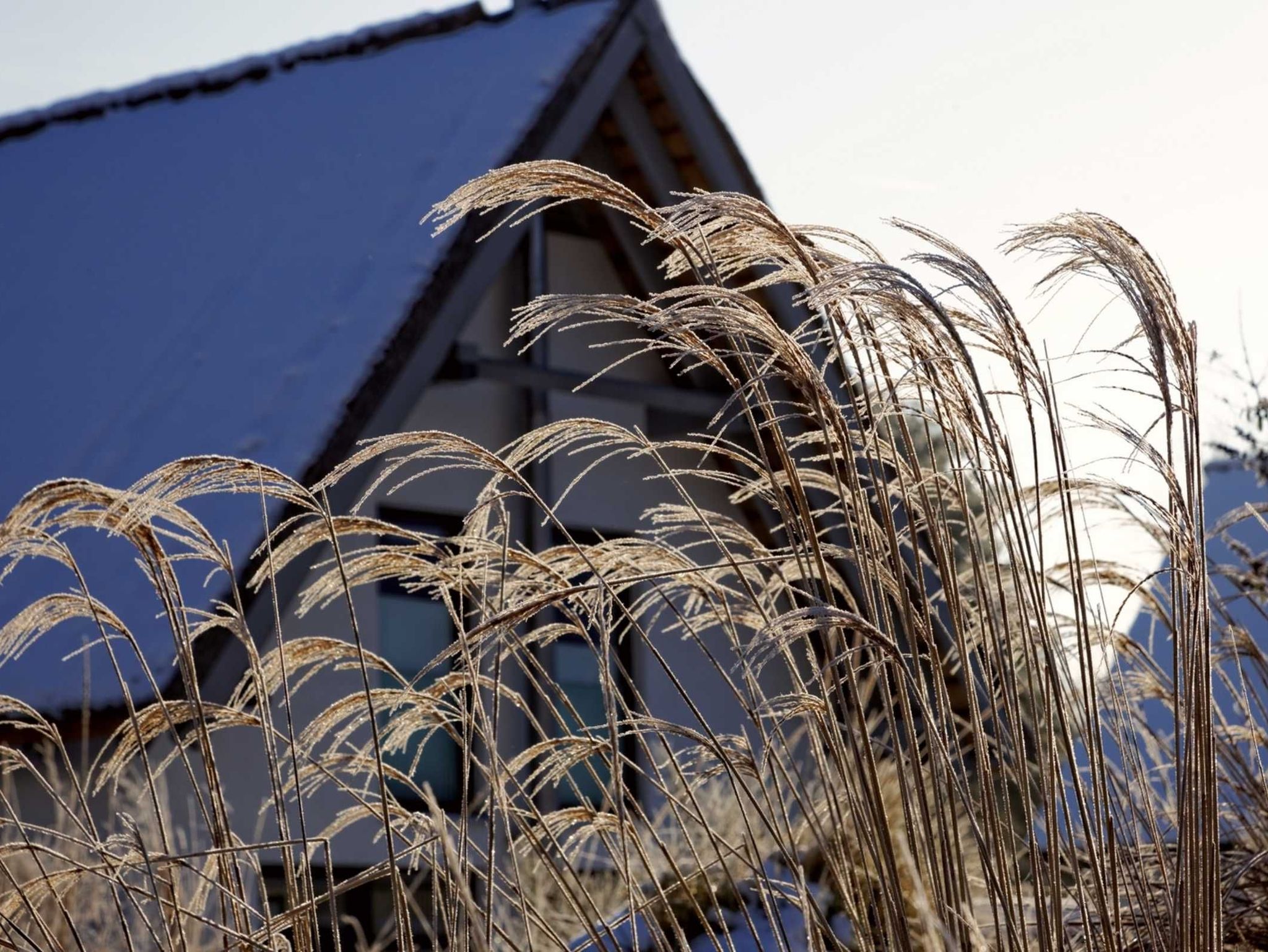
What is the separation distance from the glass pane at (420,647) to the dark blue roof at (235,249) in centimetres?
144

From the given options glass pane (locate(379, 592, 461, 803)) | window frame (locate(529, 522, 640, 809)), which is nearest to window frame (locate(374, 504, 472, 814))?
glass pane (locate(379, 592, 461, 803))

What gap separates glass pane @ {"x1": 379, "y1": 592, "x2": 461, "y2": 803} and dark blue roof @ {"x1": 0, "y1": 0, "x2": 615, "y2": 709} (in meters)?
1.44

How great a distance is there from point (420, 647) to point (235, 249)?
7.47 feet

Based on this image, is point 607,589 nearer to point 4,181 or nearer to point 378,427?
point 378,427

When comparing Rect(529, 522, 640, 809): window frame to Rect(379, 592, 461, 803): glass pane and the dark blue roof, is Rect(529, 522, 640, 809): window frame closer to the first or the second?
Rect(379, 592, 461, 803): glass pane

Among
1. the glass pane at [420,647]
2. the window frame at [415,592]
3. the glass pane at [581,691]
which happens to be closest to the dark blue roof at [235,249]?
the window frame at [415,592]

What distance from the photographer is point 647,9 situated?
27.3 feet

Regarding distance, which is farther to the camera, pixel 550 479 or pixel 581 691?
pixel 581 691

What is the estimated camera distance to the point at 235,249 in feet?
28.6

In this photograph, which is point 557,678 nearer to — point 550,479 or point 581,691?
point 581,691

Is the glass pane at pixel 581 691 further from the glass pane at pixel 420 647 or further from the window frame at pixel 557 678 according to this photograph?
the glass pane at pixel 420 647

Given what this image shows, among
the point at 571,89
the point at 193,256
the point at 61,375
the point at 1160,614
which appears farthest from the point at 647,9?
the point at 1160,614

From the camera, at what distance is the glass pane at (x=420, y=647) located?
8078 mm

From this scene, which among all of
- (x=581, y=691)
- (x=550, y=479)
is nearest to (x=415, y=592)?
(x=550, y=479)
